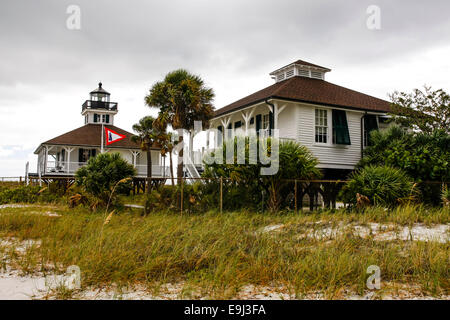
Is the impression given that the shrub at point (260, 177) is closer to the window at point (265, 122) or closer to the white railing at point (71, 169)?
the window at point (265, 122)

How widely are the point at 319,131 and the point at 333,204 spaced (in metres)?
6.30

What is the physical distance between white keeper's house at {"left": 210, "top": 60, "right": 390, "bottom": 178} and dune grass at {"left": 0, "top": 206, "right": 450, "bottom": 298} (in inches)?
419

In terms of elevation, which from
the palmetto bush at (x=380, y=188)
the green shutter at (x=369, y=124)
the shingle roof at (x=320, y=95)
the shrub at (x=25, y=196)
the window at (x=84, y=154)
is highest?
the shingle roof at (x=320, y=95)

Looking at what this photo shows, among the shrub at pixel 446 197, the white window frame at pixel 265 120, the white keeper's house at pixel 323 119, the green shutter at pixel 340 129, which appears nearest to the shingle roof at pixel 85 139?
the white keeper's house at pixel 323 119

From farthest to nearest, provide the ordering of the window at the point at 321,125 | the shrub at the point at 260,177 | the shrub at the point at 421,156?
the window at the point at 321,125 < the shrub at the point at 421,156 < the shrub at the point at 260,177

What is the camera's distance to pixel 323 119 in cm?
1902

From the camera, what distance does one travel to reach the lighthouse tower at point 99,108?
39.6 metres

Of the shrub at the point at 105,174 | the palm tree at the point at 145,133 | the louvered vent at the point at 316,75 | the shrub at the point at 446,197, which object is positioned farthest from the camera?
the palm tree at the point at 145,133

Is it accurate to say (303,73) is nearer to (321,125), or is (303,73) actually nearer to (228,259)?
(321,125)

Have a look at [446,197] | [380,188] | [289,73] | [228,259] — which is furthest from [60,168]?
[228,259]

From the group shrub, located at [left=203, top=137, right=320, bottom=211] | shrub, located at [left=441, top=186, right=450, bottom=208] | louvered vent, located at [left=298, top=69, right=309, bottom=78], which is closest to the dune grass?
shrub, located at [left=203, top=137, right=320, bottom=211]

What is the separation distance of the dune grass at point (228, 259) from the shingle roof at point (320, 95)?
439 inches
